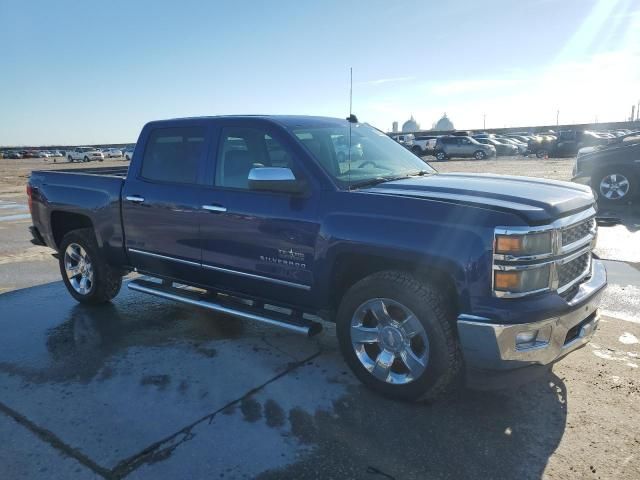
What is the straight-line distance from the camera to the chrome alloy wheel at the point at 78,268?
5312 millimetres

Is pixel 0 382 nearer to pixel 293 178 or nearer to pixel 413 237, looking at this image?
pixel 293 178

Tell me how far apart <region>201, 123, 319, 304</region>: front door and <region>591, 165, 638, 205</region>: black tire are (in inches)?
368

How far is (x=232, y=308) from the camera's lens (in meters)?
4.07

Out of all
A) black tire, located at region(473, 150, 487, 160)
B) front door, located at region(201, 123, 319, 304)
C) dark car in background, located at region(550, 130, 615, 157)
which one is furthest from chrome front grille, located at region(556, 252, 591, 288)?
black tire, located at region(473, 150, 487, 160)

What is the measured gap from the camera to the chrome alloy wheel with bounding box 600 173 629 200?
10.6 metres

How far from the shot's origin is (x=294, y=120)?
4141 millimetres

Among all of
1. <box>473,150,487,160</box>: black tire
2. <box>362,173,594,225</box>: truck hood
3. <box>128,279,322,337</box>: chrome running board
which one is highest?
<box>362,173,594,225</box>: truck hood

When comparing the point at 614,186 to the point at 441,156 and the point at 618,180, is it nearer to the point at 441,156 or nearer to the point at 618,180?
the point at 618,180

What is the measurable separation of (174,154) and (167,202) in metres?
0.47

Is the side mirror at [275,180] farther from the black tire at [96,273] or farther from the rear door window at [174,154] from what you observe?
the black tire at [96,273]

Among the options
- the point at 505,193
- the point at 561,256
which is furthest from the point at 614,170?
the point at 561,256

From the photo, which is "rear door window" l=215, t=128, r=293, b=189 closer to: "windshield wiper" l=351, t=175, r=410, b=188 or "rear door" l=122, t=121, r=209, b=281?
"rear door" l=122, t=121, r=209, b=281

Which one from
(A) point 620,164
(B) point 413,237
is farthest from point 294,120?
(A) point 620,164

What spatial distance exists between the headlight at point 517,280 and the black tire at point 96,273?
3954 mm
